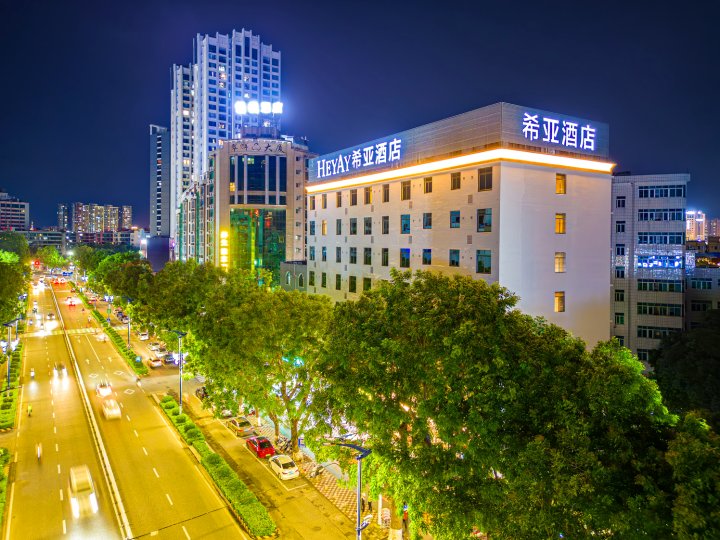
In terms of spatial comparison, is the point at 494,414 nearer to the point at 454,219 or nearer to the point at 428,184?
the point at 454,219

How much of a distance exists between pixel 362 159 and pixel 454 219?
12.6m

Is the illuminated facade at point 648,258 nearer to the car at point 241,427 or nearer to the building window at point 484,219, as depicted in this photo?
the building window at point 484,219

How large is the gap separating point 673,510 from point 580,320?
2572 cm

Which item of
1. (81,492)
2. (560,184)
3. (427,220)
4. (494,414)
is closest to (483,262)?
(427,220)

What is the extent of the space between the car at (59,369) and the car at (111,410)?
1485 cm

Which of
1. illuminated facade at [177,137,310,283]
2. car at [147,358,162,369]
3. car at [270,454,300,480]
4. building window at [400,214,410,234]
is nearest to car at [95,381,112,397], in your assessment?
car at [147,358,162,369]

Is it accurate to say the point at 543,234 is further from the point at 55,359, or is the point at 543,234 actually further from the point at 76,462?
the point at 55,359

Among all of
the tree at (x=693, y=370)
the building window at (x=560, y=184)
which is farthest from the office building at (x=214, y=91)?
the tree at (x=693, y=370)

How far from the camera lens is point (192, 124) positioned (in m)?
166

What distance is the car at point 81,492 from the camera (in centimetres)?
2483

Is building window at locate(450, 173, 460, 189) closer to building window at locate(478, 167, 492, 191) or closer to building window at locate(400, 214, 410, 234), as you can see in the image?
building window at locate(478, 167, 492, 191)

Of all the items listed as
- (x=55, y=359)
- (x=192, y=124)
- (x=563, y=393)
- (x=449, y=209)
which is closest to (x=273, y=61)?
(x=192, y=124)

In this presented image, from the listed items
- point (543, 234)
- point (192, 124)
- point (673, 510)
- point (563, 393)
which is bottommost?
point (673, 510)

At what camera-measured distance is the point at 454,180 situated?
34219mm
